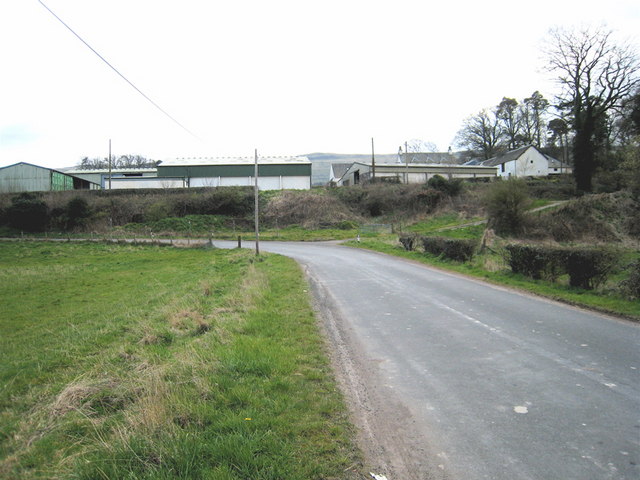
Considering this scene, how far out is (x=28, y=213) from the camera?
169ft

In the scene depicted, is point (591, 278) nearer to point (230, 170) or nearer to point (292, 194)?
point (292, 194)

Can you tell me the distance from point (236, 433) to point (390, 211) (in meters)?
50.2

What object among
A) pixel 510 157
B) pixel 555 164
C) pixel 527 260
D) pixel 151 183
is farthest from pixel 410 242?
pixel 555 164

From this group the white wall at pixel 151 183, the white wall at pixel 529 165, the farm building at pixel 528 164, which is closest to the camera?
the white wall at pixel 151 183

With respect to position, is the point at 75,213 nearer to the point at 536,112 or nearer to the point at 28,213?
the point at 28,213

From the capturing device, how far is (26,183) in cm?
6103

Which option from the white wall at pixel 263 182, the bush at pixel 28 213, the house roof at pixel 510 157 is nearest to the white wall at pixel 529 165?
the house roof at pixel 510 157

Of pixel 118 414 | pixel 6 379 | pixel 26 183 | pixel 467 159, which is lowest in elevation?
pixel 6 379

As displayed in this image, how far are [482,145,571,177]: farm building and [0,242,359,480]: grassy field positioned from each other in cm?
6462

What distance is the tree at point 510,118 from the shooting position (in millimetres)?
75312

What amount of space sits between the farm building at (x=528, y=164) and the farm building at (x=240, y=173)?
32.8 meters

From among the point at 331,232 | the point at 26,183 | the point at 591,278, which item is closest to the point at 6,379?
the point at 591,278

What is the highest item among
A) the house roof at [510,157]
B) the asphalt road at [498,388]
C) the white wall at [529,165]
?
the house roof at [510,157]

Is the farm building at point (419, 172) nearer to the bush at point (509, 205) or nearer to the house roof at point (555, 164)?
the house roof at point (555, 164)
